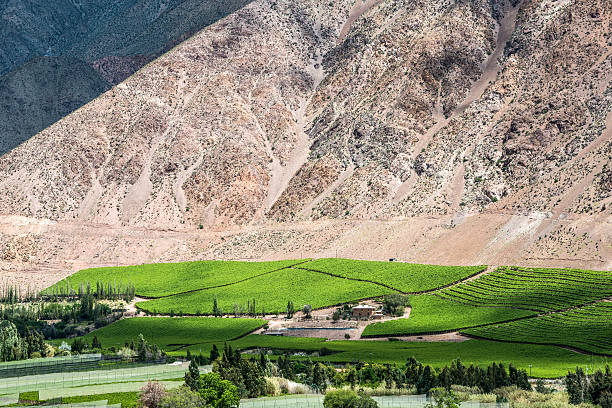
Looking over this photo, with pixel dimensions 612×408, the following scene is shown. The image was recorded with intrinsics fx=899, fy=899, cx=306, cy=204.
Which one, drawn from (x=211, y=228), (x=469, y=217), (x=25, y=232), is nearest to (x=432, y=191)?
(x=469, y=217)

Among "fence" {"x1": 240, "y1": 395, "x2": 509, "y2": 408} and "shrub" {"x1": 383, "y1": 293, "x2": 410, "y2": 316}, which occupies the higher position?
"shrub" {"x1": 383, "y1": 293, "x2": 410, "y2": 316}

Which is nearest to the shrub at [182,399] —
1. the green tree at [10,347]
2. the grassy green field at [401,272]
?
the green tree at [10,347]

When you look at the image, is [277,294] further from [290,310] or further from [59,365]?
[59,365]

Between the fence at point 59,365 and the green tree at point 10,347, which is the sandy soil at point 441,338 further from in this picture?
the green tree at point 10,347

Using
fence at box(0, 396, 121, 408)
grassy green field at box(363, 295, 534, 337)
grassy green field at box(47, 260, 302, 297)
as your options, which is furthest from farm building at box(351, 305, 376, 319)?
fence at box(0, 396, 121, 408)

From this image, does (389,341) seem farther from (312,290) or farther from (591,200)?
(591,200)

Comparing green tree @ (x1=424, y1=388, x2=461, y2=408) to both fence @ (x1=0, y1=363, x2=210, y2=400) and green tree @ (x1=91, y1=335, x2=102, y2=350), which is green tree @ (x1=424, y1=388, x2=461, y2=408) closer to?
fence @ (x1=0, y1=363, x2=210, y2=400)

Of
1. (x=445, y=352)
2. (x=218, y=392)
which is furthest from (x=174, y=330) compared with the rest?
(x=218, y=392)
